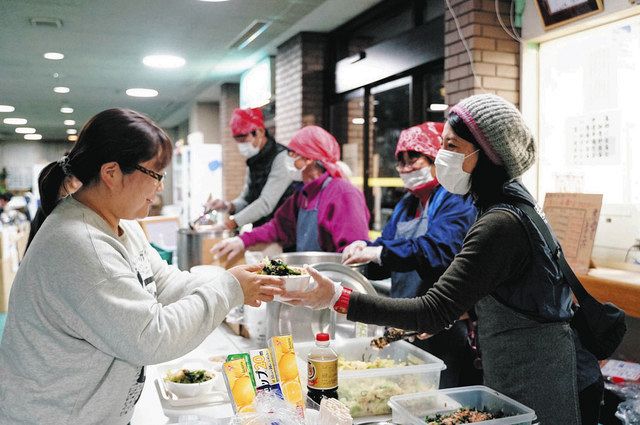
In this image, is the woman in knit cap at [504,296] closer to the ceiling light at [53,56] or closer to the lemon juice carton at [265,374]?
the lemon juice carton at [265,374]

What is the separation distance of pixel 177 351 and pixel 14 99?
33.6 ft

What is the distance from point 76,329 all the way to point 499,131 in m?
1.27

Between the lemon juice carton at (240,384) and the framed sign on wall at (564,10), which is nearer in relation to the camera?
the lemon juice carton at (240,384)

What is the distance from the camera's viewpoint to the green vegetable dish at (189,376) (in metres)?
1.91

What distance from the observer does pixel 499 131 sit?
1649 millimetres

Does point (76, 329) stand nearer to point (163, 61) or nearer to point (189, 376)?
point (189, 376)

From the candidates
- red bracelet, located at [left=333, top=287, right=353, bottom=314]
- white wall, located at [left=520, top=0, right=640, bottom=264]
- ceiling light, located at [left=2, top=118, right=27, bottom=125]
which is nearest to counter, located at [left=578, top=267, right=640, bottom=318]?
white wall, located at [left=520, top=0, right=640, bottom=264]

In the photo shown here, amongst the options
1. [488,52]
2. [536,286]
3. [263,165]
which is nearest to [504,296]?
[536,286]

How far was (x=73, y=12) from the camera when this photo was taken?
5.03m

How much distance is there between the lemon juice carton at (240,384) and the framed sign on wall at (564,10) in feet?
9.33

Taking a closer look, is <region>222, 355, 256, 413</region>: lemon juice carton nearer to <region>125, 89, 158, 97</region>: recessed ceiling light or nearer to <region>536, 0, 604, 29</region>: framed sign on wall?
<region>536, 0, 604, 29</region>: framed sign on wall

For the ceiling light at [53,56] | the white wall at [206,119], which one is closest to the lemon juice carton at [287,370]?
the ceiling light at [53,56]

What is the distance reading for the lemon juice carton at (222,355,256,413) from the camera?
4.75ft

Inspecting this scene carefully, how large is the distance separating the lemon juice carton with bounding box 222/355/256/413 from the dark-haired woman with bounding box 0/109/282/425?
0.13 m
